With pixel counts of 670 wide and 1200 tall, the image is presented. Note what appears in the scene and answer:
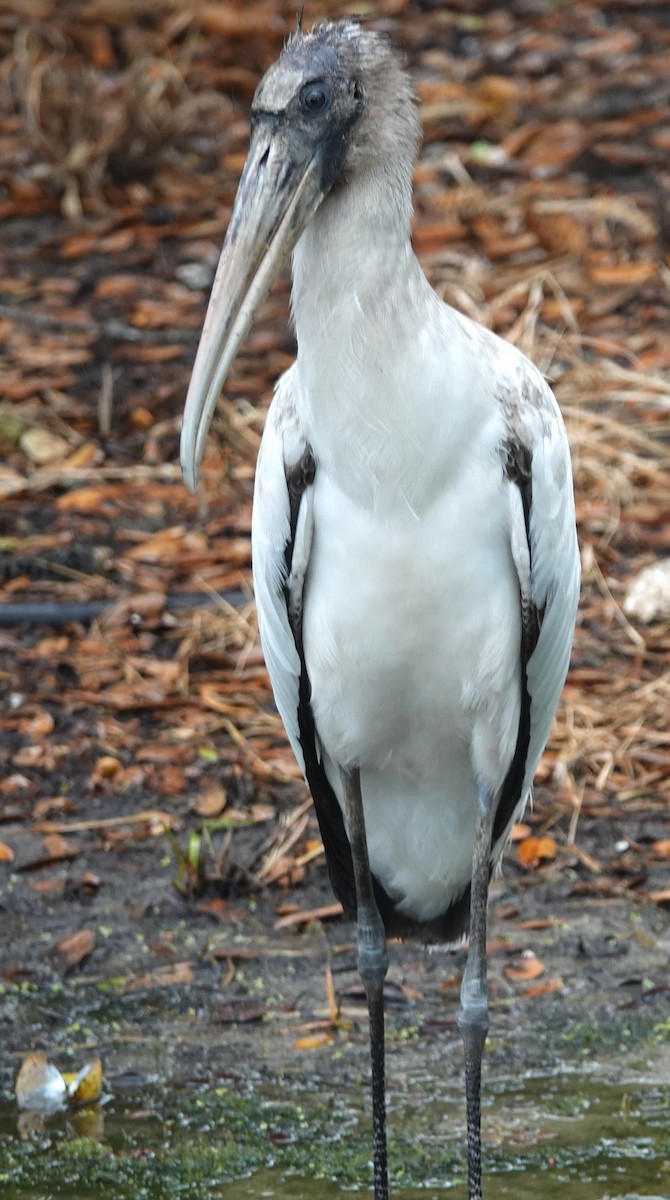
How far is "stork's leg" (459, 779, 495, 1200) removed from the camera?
391cm

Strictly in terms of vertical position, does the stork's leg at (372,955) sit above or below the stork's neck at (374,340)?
below

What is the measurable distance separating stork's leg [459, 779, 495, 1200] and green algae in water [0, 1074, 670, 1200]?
30 cm

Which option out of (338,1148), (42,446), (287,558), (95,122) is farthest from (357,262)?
(95,122)

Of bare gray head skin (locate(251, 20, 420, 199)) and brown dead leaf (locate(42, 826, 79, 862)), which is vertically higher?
bare gray head skin (locate(251, 20, 420, 199))

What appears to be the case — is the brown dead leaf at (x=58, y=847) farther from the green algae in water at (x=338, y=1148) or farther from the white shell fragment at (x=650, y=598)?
the white shell fragment at (x=650, y=598)

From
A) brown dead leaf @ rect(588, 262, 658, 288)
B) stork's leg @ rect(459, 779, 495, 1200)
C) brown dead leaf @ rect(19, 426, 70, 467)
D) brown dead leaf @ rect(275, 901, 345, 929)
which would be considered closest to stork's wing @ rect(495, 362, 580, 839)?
stork's leg @ rect(459, 779, 495, 1200)

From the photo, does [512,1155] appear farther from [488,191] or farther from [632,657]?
[488,191]

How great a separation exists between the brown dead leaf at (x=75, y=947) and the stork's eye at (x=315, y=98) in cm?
257

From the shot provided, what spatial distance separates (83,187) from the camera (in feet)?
31.1

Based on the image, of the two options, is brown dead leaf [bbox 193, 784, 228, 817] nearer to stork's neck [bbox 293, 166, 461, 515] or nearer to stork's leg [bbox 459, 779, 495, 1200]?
stork's leg [bbox 459, 779, 495, 1200]

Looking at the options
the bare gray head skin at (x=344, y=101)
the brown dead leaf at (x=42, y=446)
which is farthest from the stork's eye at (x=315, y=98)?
the brown dead leaf at (x=42, y=446)

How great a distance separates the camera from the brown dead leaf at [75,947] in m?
5.02

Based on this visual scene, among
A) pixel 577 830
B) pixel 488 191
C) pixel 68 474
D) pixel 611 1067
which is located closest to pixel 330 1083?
pixel 611 1067

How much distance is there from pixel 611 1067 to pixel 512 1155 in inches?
16.6
